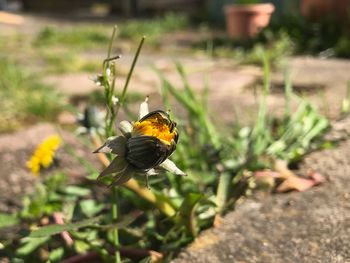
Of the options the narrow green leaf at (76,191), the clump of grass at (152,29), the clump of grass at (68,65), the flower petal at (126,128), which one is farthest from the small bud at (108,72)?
the clump of grass at (152,29)

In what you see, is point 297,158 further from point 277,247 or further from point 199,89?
point 199,89

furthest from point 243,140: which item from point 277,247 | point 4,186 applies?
point 4,186

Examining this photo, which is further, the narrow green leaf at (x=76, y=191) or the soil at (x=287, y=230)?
the narrow green leaf at (x=76, y=191)

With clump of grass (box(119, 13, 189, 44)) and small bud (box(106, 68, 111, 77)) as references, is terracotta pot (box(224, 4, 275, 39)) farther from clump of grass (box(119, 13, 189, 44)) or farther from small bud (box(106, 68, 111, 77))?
small bud (box(106, 68, 111, 77))

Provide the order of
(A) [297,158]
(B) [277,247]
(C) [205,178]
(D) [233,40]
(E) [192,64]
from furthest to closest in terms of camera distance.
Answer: (D) [233,40] < (E) [192,64] < (A) [297,158] < (C) [205,178] < (B) [277,247]

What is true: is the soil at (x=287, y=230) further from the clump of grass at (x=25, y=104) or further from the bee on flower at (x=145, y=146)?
the clump of grass at (x=25, y=104)

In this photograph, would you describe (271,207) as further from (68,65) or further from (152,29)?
(152,29)

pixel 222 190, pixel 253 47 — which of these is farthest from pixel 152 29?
pixel 222 190
